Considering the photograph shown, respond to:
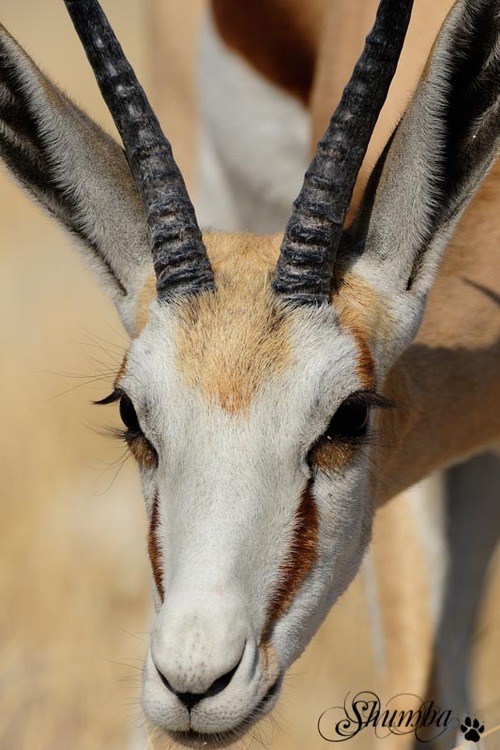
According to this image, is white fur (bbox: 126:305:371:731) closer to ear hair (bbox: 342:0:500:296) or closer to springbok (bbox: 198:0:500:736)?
ear hair (bbox: 342:0:500:296)

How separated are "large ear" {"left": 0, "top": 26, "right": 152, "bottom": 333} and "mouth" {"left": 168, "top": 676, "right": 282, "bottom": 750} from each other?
1.42 m

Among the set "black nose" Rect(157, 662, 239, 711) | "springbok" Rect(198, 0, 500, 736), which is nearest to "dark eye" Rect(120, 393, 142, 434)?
"black nose" Rect(157, 662, 239, 711)

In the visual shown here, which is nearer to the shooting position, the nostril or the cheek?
the nostril

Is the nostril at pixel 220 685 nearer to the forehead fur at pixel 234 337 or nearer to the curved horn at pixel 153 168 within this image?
the forehead fur at pixel 234 337

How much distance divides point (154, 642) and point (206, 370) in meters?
0.79

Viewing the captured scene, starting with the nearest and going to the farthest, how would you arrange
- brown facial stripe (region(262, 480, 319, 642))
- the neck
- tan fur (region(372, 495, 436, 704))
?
1. brown facial stripe (region(262, 480, 319, 642))
2. the neck
3. tan fur (region(372, 495, 436, 704))

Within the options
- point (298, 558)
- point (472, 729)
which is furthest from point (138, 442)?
point (472, 729)

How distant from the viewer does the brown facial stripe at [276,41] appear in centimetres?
717

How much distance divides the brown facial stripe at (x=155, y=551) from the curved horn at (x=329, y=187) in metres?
0.77

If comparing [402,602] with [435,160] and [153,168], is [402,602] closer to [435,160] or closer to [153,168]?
[435,160]

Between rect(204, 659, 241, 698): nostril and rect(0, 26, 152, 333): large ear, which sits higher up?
rect(0, 26, 152, 333): large ear

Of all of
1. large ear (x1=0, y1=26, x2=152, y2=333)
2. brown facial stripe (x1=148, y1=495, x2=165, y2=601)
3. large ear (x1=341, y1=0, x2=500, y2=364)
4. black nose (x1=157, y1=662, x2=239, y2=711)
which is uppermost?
large ear (x1=341, y1=0, x2=500, y2=364)

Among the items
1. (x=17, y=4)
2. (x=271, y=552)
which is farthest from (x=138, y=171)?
(x=17, y=4)

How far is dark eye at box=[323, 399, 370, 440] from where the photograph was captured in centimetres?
362
